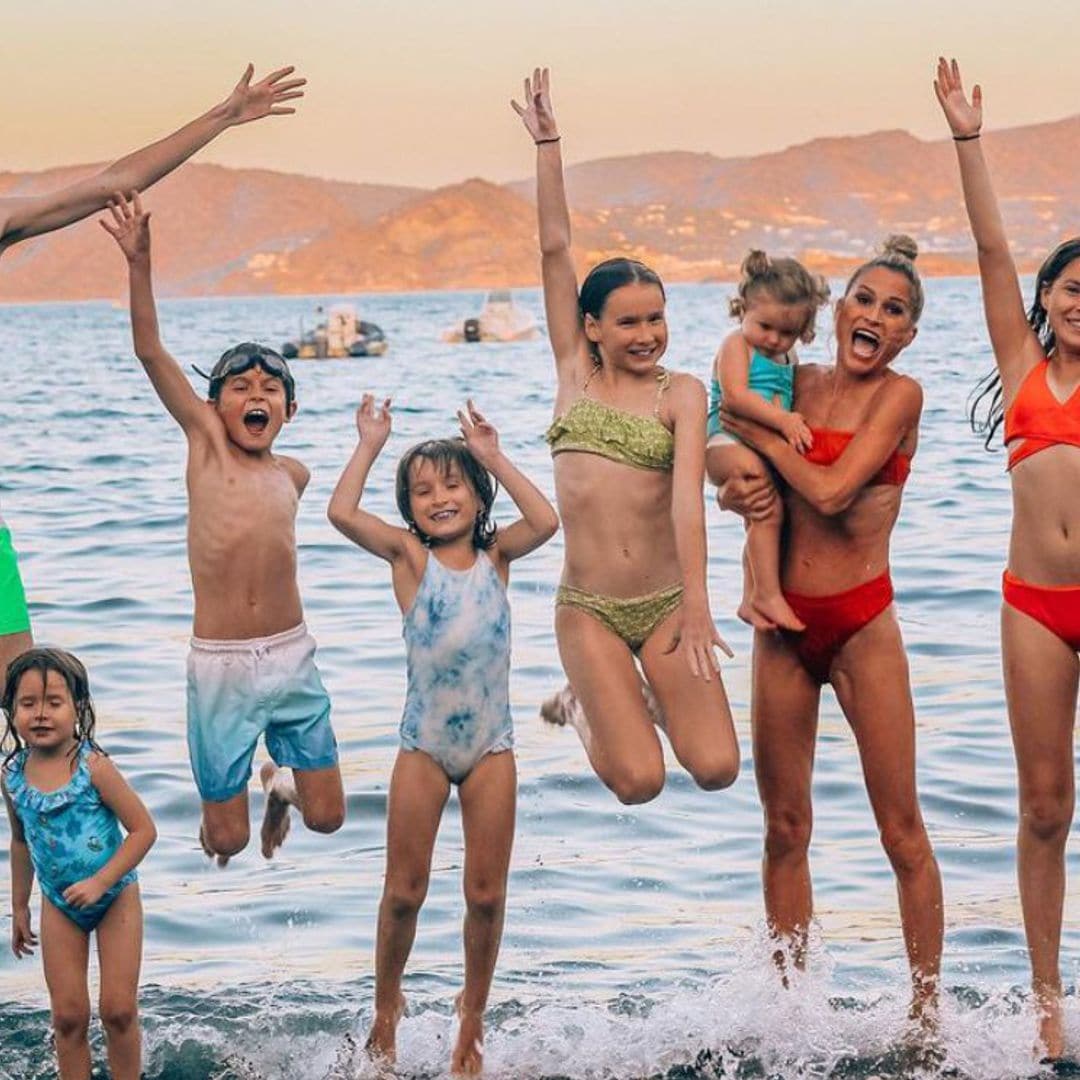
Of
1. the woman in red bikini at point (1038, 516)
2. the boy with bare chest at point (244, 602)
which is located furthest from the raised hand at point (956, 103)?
the boy with bare chest at point (244, 602)

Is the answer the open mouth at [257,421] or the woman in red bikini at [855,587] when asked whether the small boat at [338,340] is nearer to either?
the open mouth at [257,421]

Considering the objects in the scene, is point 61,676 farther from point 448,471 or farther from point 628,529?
point 628,529

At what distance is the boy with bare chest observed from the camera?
7223 mm

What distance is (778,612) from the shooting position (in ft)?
22.8

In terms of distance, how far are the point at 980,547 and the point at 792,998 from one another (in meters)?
11.7

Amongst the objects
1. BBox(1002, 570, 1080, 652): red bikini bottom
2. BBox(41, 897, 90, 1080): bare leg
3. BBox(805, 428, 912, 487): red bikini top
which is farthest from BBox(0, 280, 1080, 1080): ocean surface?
BBox(805, 428, 912, 487): red bikini top

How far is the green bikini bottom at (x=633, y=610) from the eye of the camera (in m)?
7.11

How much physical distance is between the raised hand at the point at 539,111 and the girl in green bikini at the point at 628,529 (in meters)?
0.27

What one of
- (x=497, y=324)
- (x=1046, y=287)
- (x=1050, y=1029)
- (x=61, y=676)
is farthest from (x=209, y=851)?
(x=497, y=324)

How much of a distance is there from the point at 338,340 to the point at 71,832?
61.8m

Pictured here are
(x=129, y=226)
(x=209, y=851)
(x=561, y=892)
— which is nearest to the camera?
(x=129, y=226)

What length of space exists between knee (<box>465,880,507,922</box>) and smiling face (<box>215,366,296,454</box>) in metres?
1.65

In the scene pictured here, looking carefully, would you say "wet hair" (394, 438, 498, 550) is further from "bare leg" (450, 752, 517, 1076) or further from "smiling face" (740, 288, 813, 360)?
"smiling face" (740, 288, 813, 360)

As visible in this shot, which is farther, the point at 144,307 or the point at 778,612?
the point at 778,612
